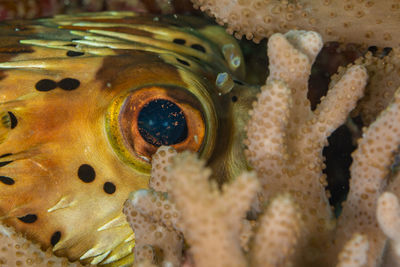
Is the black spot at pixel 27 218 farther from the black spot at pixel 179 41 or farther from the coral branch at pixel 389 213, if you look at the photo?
the coral branch at pixel 389 213

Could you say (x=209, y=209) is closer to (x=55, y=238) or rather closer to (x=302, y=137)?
(x=302, y=137)

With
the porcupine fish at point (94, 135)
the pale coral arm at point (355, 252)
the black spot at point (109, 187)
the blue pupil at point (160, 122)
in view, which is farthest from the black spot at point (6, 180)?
the pale coral arm at point (355, 252)

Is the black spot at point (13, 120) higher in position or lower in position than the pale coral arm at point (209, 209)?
lower

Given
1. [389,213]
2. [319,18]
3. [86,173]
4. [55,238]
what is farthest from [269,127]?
[55,238]

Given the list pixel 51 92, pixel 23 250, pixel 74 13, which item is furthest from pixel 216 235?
pixel 74 13

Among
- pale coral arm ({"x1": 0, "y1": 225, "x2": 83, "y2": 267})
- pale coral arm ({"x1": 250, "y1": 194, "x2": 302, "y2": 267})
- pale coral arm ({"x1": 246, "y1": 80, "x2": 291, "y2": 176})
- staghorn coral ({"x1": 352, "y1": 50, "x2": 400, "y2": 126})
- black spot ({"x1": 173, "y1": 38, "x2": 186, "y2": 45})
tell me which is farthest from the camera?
black spot ({"x1": 173, "y1": 38, "x2": 186, "y2": 45})

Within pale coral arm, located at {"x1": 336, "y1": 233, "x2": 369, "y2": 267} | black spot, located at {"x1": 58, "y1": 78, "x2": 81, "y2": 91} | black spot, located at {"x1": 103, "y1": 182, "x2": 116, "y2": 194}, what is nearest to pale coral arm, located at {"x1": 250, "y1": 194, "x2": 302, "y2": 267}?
pale coral arm, located at {"x1": 336, "y1": 233, "x2": 369, "y2": 267}

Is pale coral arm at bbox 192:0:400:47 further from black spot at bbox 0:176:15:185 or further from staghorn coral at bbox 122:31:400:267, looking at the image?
black spot at bbox 0:176:15:185
